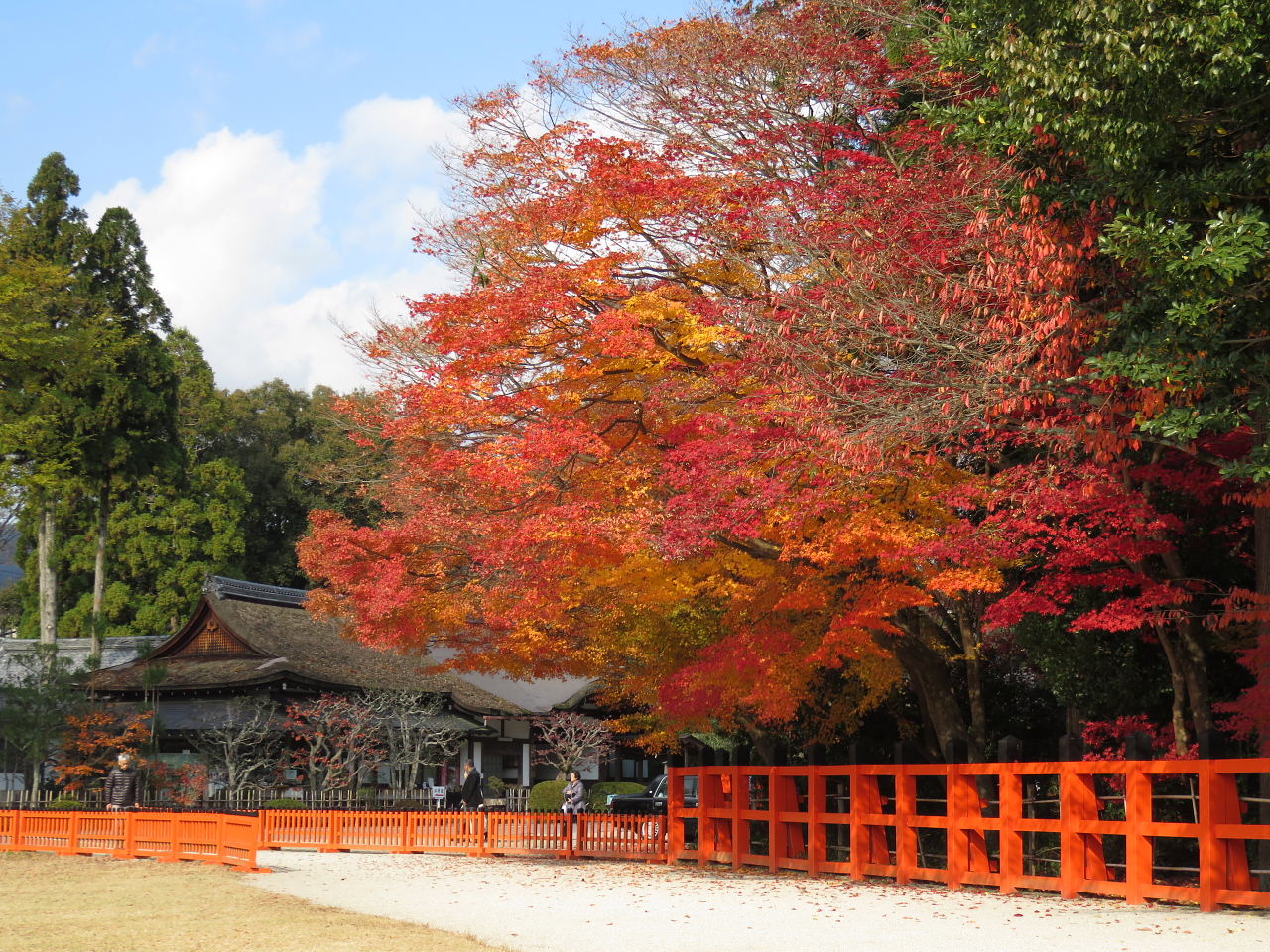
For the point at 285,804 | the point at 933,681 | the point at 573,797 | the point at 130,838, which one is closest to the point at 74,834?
the point at 130,838

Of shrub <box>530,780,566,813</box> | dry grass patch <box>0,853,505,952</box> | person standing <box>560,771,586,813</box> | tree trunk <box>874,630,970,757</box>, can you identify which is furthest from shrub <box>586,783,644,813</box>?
dry grass patch <box>0,853,505,952</box>

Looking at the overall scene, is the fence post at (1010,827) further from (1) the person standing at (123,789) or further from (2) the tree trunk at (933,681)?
(1) the person standing at (123,789)

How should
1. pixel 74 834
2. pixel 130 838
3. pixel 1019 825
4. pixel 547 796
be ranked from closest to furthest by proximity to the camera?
pixel 1019 825, pixel 130 838, pixel 74 834, pixel 547 796

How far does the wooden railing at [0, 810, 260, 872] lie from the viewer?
1703 cm

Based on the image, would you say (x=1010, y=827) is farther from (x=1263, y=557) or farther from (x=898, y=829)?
(x=1263, y=557)

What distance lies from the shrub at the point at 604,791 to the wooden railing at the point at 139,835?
55.9ft

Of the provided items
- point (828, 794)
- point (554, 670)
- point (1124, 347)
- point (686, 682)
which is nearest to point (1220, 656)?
point (828, 794)

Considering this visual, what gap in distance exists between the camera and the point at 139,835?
18438 mm

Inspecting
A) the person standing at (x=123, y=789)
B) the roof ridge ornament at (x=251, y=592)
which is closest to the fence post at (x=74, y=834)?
the person standing at (x=123, y=789)

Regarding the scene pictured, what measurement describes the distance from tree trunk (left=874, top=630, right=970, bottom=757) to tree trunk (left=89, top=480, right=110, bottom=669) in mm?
28241

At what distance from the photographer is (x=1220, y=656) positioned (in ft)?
53.6

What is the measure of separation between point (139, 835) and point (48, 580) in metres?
24.5

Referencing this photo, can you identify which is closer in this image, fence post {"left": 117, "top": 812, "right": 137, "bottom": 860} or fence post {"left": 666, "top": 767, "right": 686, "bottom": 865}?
fence post {"left": 117, "top": 812, "right": 137, "bottom": 860}

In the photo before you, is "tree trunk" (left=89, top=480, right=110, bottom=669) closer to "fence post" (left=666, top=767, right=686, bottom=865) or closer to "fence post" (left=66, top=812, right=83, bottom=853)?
"fence post" (left=66, top=812, right=83, bottom=853)
